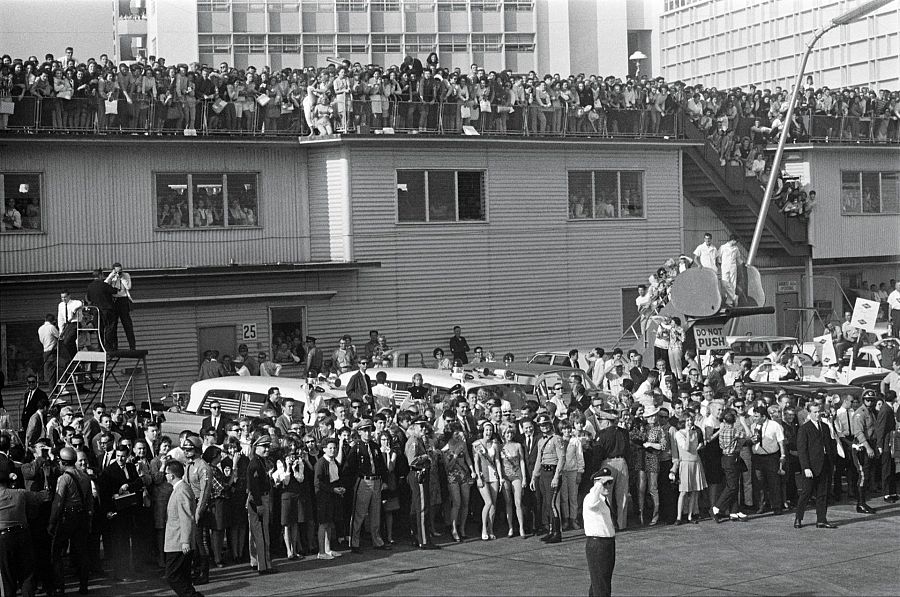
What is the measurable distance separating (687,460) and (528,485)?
2414mm

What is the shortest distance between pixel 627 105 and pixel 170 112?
12260mm

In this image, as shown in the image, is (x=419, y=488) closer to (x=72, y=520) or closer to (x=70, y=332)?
(x=72, y=520)

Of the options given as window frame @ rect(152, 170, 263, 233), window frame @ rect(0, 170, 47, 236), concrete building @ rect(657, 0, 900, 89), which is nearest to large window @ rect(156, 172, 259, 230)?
window frame @ rect(152, 170, 263, 233)

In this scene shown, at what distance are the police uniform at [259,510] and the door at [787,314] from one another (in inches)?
1013

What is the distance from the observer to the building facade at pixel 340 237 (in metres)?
29.4

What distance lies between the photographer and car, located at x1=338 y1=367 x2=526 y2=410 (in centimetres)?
2262

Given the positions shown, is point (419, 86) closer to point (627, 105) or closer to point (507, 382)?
point (627, 105)

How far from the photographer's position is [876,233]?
4131 centimetres

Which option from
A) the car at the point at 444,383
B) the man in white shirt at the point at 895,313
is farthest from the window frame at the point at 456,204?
the man in white shirt at the point at 895,313

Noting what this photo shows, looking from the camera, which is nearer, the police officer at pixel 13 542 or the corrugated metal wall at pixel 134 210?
the police officer at pixel 13 542

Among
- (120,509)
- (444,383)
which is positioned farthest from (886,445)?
(120,509)

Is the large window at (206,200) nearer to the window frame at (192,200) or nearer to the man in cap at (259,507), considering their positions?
the window frame at (192,200)

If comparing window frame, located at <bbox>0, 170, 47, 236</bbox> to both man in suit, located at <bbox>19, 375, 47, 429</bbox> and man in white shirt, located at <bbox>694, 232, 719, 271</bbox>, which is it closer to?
man in suit, located at <bbox>19, 375, 47, 429</bbox>

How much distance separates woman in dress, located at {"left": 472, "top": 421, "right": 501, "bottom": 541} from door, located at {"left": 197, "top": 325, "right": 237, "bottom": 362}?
12837 millimetres
